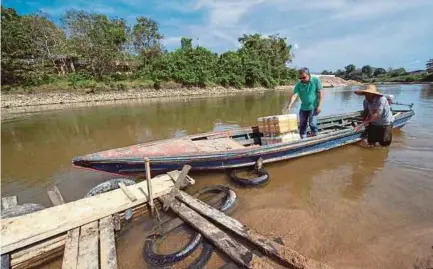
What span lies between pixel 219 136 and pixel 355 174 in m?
3.52

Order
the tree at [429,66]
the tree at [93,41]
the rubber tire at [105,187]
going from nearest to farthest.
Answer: the rubber tire at [105,187] → the tree at [93,41] → the tree at [429,66]

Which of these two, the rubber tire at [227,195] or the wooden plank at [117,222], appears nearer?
the wooden plank at [117,222]

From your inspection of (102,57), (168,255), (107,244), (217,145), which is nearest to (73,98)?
(102,57)

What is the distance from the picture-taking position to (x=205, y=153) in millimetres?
5352

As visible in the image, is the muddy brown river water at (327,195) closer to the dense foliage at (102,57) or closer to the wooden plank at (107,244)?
the wooden plank at (107,244)

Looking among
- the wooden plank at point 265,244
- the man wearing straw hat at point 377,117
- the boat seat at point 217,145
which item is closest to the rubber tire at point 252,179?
the boat seat at point 217,145

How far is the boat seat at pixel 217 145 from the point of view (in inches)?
230

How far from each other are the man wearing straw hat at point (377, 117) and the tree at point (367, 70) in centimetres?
11438

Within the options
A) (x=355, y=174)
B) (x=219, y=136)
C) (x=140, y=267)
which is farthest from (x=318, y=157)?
(x=140, y=267)

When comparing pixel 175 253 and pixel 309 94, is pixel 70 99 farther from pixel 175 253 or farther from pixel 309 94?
pixel 175 253

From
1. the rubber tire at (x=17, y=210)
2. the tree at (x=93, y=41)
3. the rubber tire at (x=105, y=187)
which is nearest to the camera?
the rubber tire at (x=17, y=210)

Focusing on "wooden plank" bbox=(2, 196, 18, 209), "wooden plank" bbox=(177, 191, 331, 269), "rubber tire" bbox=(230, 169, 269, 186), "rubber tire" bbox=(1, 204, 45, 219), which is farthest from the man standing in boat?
"wooden plank" bbox=(2, 196, 18, 209)

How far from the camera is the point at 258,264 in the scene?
2.81m

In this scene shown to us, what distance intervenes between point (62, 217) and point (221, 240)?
8.15 ft
